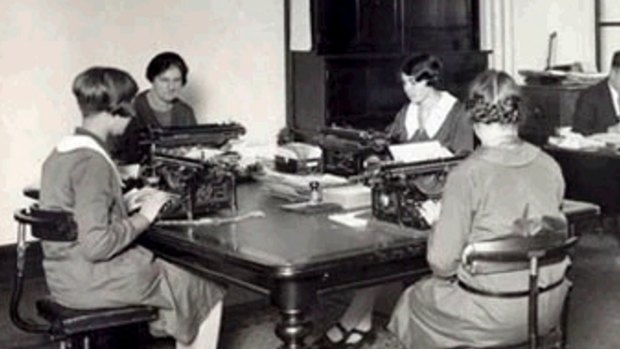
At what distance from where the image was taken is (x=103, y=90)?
11.7 feet

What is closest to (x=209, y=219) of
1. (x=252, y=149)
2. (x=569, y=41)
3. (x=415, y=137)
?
(x=252, y=149)

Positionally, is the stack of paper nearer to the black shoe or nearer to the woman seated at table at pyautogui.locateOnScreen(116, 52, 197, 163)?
the black shoe

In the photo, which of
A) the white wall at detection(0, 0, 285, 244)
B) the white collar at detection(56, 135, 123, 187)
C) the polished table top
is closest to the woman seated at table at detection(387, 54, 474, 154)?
the polished table top

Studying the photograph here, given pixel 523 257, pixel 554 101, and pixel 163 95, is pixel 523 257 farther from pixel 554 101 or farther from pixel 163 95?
pixel 554 101

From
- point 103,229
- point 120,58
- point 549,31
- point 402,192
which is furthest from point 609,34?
point 103,229

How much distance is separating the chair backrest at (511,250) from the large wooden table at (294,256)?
30 cm

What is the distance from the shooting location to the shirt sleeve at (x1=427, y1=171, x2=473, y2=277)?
9.98 feet

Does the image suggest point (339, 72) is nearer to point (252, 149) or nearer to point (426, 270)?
point (252, 149)

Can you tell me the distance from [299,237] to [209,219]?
1.65 feet

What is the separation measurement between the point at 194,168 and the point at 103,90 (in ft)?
1.56

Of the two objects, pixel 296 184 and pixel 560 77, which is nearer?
pixel 296 184

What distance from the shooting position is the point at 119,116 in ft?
11.9

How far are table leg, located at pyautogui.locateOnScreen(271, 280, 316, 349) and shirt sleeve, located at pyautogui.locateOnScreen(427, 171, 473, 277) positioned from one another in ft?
1.29

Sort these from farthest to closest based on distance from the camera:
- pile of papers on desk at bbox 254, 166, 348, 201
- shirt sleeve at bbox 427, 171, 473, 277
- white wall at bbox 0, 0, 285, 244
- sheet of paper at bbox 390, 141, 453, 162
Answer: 1. white wall at bbox 0, 0, 285, 244
2. pile of papers on desk at bbox 254, 166, 348, 201
3. sheet of paper at bbox 390, 141, 453, 162
4. shirt sleeve at bbox 427, 171, 473, 277
